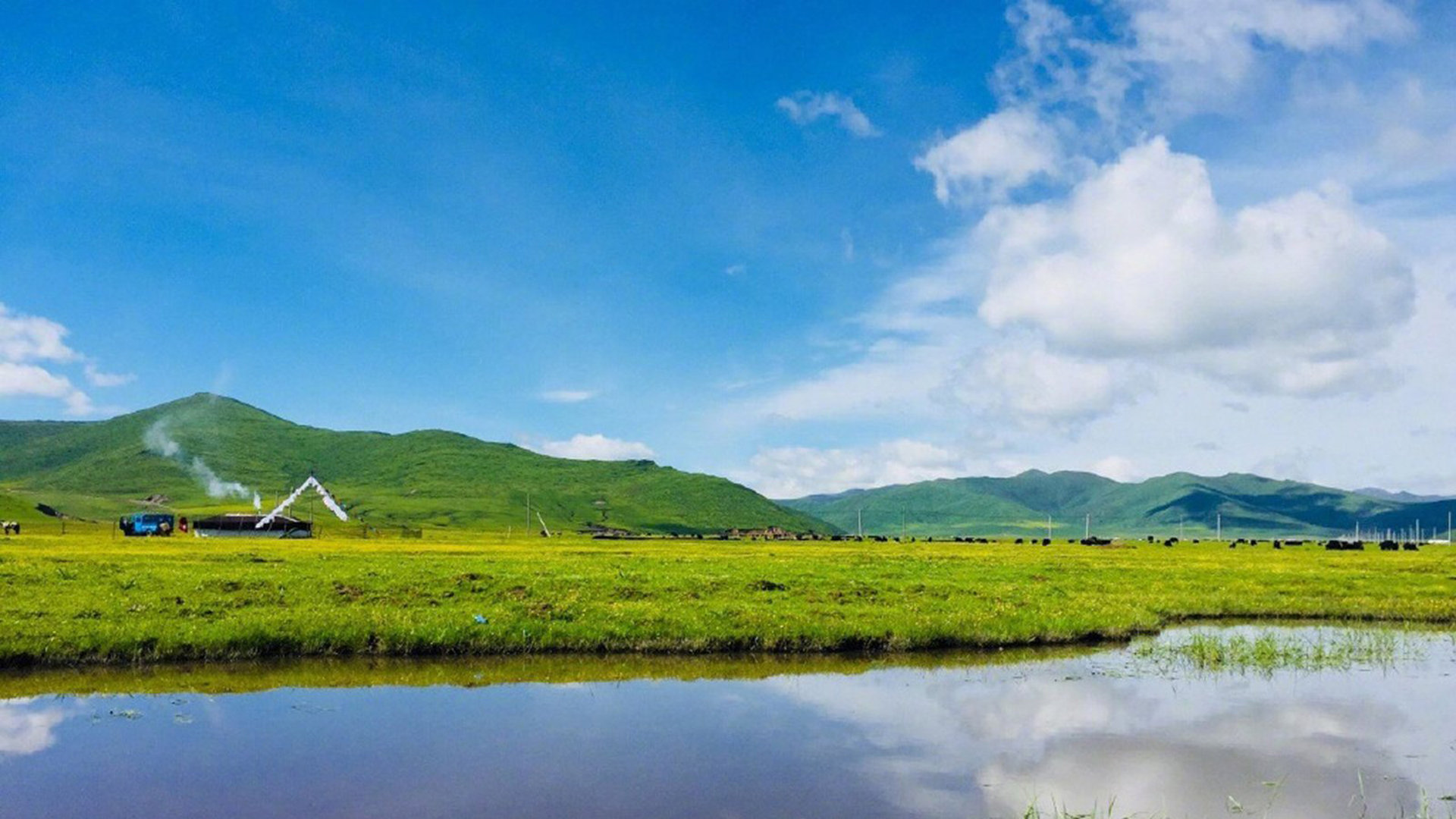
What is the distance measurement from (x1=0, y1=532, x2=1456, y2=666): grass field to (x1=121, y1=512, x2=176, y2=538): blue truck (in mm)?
98709

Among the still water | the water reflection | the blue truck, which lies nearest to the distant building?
the blue truck

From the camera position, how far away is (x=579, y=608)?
37125 millimetres

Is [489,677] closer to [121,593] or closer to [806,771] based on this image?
[806,771]

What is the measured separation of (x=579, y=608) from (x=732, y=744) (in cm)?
1747

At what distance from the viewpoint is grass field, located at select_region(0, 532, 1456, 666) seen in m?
31.5

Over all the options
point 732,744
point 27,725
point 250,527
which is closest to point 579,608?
point 732,744

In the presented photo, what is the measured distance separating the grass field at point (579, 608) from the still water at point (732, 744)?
116 inches

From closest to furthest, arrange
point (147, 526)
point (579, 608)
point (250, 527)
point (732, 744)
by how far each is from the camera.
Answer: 1. point (732, 744)
2. point (579, 608)
3. point (147, 526)
4. point (250, 527)

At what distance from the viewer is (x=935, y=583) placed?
47.9m

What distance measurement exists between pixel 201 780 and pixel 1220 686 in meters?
28.6

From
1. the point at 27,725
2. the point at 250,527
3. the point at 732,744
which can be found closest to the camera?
the point at 732,744

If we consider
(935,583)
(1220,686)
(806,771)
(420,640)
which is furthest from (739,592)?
(806,771)

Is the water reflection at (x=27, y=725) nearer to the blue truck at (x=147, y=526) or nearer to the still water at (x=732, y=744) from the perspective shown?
the still water at (x=732, y=744)

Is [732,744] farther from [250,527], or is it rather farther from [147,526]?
[250,527]
